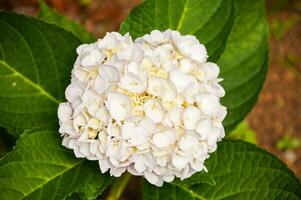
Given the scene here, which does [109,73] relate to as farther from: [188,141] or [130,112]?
[188,141]

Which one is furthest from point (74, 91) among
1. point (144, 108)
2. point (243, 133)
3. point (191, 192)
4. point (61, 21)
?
point (243, 133)

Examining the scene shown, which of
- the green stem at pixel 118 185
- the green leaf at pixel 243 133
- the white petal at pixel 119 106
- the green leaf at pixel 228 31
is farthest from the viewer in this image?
the green leaf at pixel 243 133

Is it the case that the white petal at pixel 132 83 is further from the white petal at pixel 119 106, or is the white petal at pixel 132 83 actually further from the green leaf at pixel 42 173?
the green leaf at pixel 42 173

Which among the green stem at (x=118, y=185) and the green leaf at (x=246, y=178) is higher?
the green leaf at (x=246, y=178)

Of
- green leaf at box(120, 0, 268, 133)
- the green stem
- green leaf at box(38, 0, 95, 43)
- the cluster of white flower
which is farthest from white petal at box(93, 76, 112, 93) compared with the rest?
green leaf at box(38, 0, 95, 43)

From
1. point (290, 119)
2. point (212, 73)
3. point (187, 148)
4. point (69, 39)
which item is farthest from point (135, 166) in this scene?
point (290, 119)

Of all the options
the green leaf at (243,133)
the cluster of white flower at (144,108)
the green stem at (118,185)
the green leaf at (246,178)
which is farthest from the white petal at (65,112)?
the green leaf at (243,133)

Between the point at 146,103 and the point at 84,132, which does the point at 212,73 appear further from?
the point at 84,132
